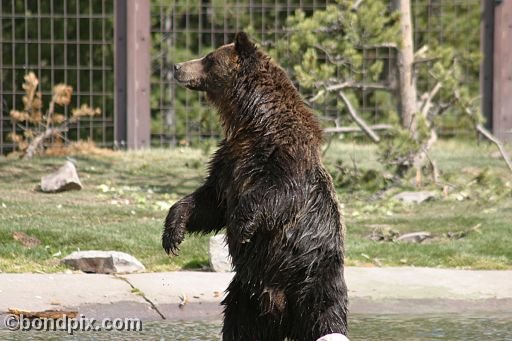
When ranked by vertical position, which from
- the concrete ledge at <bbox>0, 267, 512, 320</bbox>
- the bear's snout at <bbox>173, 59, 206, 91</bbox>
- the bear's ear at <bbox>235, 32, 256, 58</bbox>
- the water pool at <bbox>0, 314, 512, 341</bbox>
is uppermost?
the bear's ear at <bbox>235, 32, 256, 58</bbox>

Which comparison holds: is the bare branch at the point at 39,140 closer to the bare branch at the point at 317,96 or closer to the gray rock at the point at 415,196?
the bare branch at the point at 317,96

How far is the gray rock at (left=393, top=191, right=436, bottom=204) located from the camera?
11547mm

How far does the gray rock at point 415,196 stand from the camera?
11.5 m

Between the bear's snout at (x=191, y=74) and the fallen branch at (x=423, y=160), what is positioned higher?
the bear's snout at (x=191, y=74)

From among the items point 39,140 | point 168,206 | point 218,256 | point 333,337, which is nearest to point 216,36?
point 39,140

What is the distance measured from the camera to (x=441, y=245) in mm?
9023

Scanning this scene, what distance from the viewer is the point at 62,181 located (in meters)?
11.2

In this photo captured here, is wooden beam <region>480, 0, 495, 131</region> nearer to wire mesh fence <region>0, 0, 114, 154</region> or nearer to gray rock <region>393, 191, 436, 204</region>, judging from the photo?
gray rock <region>393, 191, 436, 204</region>

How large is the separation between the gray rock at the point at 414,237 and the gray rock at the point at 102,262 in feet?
8.71

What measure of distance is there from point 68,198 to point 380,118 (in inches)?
262

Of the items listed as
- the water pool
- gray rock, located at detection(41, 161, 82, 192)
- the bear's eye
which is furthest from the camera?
gray rock, located at detection(41, 161, 82, 192)

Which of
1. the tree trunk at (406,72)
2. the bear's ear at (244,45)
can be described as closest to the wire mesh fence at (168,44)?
the tree trunk at (406,72)

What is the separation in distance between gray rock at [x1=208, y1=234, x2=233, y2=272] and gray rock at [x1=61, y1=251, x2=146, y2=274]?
54 centimetres

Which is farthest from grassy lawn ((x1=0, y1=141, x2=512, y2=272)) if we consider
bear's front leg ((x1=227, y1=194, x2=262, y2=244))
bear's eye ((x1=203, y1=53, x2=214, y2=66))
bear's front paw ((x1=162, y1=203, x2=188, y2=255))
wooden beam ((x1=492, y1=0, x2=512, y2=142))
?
bear's front leg ((x1=227, y1=194, x2=262, y2=244))
